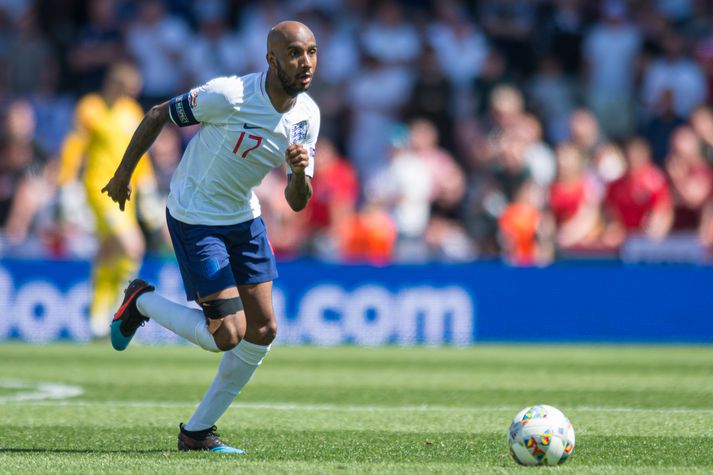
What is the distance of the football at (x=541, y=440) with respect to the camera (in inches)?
218

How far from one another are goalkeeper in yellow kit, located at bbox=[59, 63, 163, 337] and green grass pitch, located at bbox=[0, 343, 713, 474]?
0.74m

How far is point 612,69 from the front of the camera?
1620cm

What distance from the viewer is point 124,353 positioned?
12.1 meters

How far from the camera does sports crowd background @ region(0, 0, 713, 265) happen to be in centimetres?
1455

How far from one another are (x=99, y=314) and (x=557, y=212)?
5485 mm

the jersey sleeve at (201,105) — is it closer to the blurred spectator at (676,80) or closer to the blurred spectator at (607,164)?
the blurred spectator at (607,164)

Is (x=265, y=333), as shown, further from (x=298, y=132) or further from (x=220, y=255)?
(x=298, y=132)

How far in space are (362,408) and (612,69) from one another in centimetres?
944

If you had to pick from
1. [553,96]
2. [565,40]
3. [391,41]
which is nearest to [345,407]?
[553,96]

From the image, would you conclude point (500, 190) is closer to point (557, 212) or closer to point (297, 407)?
point (557, 212)

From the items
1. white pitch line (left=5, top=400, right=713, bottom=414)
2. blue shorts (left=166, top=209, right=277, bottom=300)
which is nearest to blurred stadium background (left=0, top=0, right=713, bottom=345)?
white pitch line (left=5, top=400, right=713, bottom=414)

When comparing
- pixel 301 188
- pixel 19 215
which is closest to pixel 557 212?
pixel 19 215

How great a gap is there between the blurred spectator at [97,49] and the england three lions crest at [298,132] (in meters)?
11.0

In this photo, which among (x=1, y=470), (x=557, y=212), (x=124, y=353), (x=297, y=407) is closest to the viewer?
(x=1, y=470)
